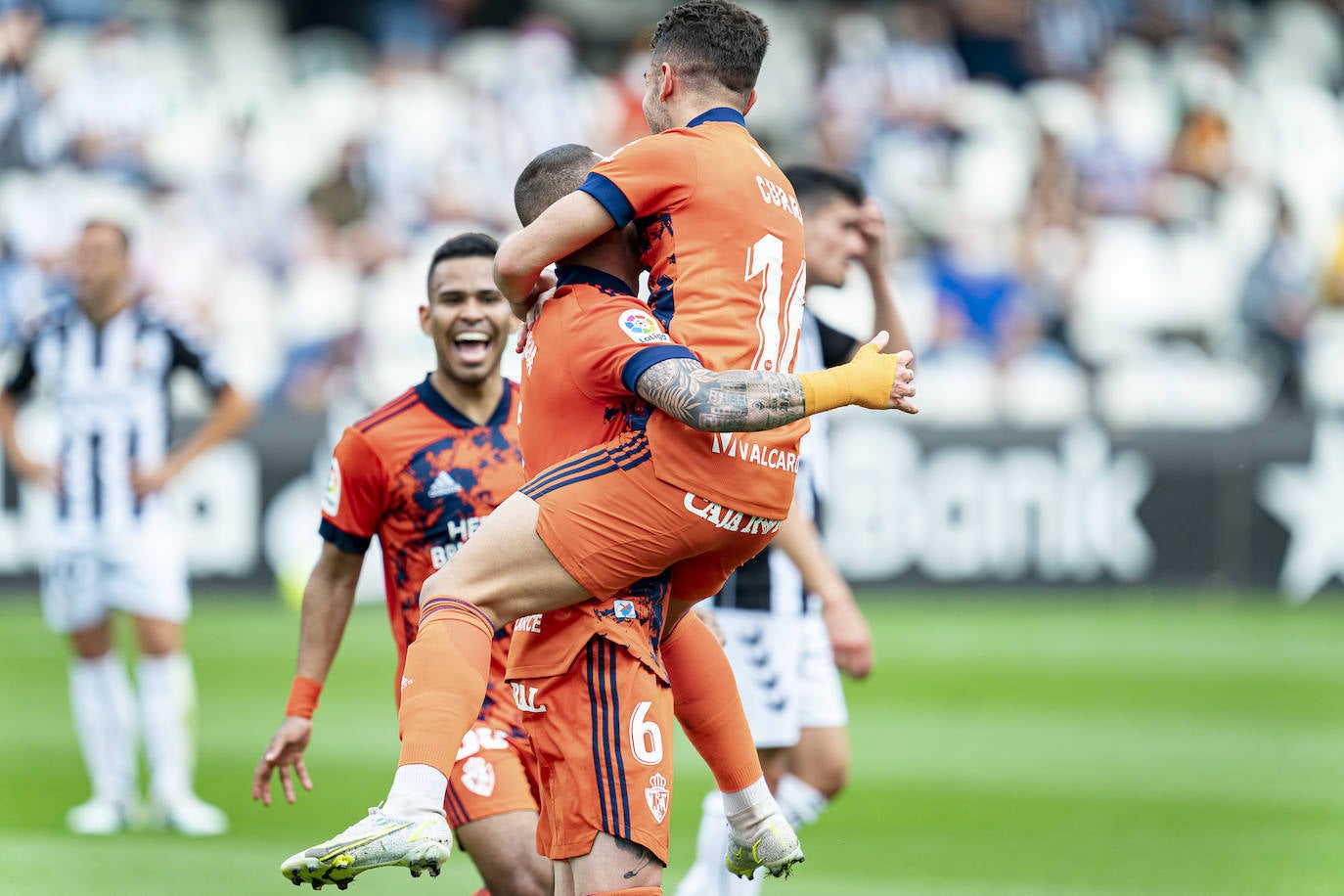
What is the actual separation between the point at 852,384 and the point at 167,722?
5.41 metres

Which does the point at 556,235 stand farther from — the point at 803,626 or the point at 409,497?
the point at 803,626

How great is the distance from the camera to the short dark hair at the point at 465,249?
562 centimetres

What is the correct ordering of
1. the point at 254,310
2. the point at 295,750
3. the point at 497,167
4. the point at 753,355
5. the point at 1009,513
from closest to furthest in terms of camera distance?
the point at 753,355 → the point at 295,750 → the point at 1009,513 → the point at 254,310 → the point at 497,167

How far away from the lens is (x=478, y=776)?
528 centimetres

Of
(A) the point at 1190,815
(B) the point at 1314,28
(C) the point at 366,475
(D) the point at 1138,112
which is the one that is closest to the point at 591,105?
(D) the point at 1138,112

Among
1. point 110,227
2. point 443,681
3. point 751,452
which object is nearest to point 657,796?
point 443,681

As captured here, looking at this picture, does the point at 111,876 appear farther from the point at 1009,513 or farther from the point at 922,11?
the point at 922,11

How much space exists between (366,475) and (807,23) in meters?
17.1

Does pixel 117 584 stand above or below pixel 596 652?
above

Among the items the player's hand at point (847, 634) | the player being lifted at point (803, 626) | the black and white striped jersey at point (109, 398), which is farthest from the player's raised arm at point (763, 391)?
A: the black and white striped jersey at point (109, 398)

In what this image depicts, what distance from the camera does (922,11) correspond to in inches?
818

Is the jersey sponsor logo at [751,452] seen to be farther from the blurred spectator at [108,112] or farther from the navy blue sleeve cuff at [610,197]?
the blurred spectator at [108,112]

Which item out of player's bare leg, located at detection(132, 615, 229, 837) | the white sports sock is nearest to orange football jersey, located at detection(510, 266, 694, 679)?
player's bare leg, located at detection(132, 615, 229, 837)

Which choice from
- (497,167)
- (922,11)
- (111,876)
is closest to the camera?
(111,876)
